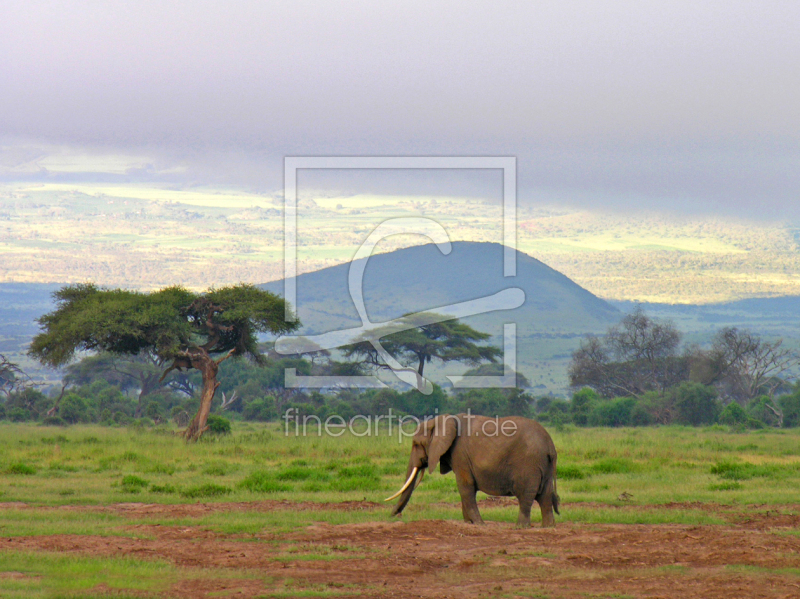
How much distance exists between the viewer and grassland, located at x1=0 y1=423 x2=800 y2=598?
8.69m

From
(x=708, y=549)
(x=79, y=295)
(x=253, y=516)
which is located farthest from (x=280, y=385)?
(x=708, y=549)

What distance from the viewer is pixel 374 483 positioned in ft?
54.4

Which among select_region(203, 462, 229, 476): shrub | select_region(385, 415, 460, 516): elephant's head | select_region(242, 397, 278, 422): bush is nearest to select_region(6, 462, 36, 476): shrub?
select_region(203, 462, 229, 476): shrub

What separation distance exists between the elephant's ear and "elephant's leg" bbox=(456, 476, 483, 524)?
0.45 meters

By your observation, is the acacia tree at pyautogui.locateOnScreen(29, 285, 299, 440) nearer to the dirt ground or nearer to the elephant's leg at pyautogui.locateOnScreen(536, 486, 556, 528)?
the dirt ground

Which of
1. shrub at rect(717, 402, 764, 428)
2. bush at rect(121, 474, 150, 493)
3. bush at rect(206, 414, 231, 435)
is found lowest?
shrub at rect(717, 402, 764, 428)

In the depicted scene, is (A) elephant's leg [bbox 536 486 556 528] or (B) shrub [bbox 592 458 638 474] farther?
(B) shrub [bbox 592 458 638 474]

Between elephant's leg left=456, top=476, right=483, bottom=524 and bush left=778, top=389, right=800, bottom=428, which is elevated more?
elephant's leg left=456, top=476, right=483, bottom=524

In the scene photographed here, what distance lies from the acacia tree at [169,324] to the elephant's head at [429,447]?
52.4 feet

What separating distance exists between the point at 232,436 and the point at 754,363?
116 ft

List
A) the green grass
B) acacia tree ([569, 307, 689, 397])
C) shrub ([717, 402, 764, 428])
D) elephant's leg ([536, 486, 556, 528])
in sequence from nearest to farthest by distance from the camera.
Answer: elephant's leg ([536, 486, 556, 528]), the green grass, shrub ([717, 402, 764, 428]), acacia tree ([569, 307, 689, 397])

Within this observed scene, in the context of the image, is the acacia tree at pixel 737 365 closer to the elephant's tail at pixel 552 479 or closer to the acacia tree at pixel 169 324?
the acacia tree at pixel 169 324

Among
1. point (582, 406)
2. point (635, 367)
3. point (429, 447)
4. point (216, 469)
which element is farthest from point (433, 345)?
point (429, 447)

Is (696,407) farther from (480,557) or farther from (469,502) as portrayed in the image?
(480,557)
